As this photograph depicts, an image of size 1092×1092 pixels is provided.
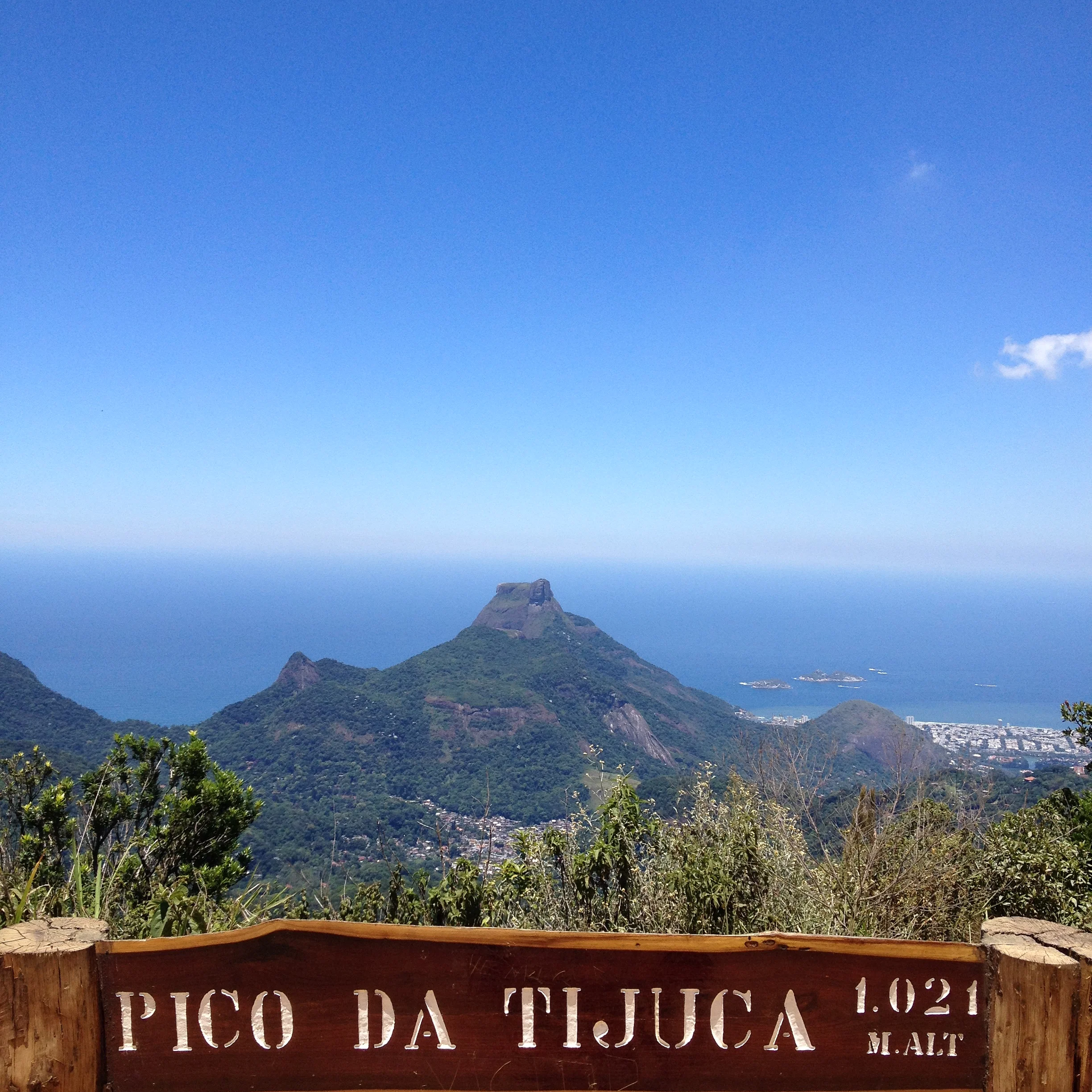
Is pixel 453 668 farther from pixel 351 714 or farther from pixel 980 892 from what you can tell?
pixel 980 892

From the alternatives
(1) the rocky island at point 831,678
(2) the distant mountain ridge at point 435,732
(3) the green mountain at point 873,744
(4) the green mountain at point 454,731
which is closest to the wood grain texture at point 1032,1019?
(3) the green mountain at point 873,744

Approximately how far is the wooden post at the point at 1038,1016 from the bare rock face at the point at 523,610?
85508mm

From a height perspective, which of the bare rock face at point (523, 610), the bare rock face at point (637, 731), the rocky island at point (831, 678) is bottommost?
the rocky island at point (831, 678)

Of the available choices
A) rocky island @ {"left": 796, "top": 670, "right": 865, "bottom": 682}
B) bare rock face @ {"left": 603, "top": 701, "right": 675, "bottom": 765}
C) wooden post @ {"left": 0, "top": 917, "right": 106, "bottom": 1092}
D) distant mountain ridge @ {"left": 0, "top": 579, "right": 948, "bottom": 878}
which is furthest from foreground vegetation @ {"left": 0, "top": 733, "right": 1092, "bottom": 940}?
rocky island @ {"left": 796, "top": 670, "right": 865, "bottom": 682}

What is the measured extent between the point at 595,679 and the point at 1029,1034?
68604 millimetres

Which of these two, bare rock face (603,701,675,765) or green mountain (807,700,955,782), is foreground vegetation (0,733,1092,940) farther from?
bare rock face (603,701,675,765)

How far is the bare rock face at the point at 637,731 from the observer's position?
194ft

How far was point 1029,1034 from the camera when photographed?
136 centimetres

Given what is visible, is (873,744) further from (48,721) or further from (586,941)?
(48,721)

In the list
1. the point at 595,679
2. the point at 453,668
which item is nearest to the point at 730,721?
the point at 595,679

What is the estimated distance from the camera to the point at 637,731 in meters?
61.2

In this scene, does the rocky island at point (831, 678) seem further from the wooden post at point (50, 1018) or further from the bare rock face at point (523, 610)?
the wooden post at point (50, 1018)

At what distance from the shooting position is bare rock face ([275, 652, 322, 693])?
63.9m

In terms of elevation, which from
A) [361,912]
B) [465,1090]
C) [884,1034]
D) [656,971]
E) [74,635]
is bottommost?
[74,635]
